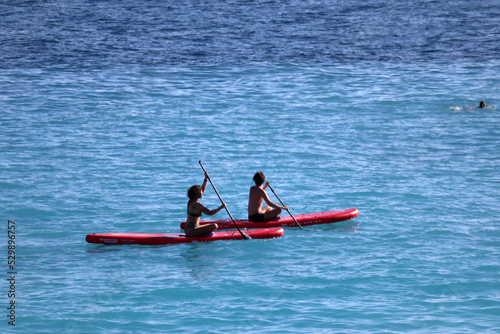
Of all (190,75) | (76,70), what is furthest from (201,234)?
(76,70)

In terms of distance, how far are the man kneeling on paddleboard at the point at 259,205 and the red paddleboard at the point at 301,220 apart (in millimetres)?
134

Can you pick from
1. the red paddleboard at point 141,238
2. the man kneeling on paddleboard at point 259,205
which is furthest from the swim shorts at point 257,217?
the red paddleboard at point 141,238

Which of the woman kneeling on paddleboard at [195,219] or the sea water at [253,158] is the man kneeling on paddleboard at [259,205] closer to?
the sea water at [253,158]

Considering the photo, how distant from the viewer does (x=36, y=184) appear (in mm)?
18766

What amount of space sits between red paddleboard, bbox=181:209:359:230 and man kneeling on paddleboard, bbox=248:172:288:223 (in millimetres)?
134

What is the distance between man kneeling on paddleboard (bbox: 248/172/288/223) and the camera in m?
14.9

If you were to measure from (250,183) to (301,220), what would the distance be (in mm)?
4056

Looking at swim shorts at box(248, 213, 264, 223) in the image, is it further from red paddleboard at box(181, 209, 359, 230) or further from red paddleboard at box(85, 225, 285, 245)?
red paddleboard at box(85, 225, 285, 245)

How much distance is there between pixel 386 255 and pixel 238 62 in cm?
2036

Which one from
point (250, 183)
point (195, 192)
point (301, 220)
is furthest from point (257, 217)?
point (250, 183)

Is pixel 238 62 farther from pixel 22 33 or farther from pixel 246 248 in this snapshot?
pixel 246 248

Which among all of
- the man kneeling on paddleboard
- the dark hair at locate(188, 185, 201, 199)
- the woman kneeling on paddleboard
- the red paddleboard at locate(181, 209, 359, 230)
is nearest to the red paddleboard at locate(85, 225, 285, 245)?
the woman kneeling on paddleboard

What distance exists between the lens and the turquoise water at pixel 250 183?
1151 cm

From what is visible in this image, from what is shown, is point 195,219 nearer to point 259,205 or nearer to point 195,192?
point 195,192
